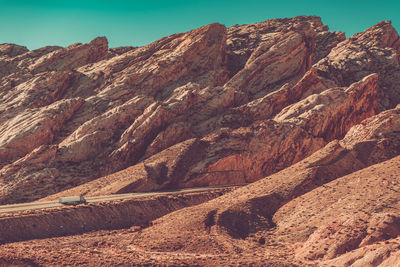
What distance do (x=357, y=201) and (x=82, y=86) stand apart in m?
53.9

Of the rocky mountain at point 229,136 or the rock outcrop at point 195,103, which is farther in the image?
the rock outcrop at point 195,103

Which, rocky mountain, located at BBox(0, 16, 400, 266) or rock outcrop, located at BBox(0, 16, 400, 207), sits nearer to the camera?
rocky mountain, located at BBox(0, 16, 400, 266)

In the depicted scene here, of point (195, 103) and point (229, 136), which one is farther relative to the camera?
point (195, 103)

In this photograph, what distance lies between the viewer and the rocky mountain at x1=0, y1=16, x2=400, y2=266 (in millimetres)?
31469

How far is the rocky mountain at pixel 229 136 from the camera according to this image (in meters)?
31.5

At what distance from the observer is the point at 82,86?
246 feet

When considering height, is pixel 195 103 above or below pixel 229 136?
above

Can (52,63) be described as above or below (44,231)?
above

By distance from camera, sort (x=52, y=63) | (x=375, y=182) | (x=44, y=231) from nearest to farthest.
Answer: (x=375, y=182) → (x=44, y=231) → (x=52, y=63)

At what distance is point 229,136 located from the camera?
5497 centimetres

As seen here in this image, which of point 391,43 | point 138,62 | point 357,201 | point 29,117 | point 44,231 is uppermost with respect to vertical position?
point 391,43

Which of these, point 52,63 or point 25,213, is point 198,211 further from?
point 52,63

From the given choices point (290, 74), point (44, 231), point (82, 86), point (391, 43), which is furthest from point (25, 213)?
point (391, 43)

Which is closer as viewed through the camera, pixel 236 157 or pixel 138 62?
pixel 236 157
